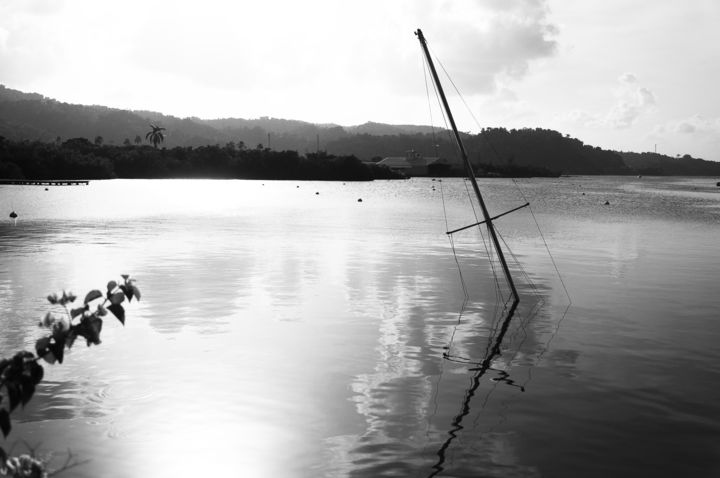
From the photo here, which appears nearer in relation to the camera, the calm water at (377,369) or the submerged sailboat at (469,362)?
the calm water at (377,369)

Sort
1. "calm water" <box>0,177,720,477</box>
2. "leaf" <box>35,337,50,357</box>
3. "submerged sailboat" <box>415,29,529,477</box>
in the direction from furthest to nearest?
"submerged sailboat" <box>415,29,529,477</box> < "calm water" <box>0,177,720,477</box> < "leaf" <box>35,337,50,357</box>

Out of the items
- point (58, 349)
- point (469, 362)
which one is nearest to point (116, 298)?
point (58, 349)

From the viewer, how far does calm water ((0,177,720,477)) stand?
54.2ft

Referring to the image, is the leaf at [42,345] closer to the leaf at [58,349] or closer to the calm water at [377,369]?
the leaf at [58,349]

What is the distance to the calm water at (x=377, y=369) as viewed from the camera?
1653 cm

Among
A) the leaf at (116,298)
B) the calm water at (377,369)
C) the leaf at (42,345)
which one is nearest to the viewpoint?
the leaf at (42,345)

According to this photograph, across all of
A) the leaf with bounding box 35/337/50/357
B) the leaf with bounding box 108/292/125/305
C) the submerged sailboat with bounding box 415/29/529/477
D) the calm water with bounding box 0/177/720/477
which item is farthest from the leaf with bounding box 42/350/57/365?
the submerged sailboat with bounding box 415/29/529/477

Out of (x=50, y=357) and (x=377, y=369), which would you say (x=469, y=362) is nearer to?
(x=377, y=369)

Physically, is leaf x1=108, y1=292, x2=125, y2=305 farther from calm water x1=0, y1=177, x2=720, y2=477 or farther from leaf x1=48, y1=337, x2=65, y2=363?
calm water x1=0, y1=177, x2=720, y2=477

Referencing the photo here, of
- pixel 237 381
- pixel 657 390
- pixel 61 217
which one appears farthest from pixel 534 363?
pixel 61 217

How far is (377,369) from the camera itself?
2422 centimetres

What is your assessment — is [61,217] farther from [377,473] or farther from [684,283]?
[377,473]

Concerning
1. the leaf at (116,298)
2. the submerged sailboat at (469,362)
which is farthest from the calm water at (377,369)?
the leaf at (116,298)

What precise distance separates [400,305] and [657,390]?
16289 mm
